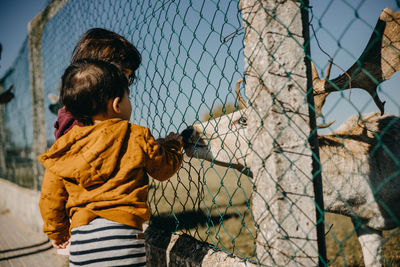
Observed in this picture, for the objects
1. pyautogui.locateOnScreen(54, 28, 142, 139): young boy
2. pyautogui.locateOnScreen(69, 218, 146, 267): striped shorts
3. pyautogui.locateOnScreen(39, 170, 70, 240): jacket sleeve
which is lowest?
pyautogui.locateOnScreen(69, 218, 146, 267): striped shorts

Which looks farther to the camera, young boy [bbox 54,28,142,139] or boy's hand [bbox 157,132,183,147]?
young boy [bbox 54,28,142,139]

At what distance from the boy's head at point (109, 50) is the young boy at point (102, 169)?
1.53 feet

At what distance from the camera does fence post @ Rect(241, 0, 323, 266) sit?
1053 mm

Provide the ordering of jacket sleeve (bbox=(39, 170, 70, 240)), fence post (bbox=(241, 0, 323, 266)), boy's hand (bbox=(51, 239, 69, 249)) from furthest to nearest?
1. boy's hand (bbox=(51, 239, 69, 249))
2. jacket sleeve (bbox=(39, 170, 70, 240))
3. fence post (bbox=(241, 0, 323, 266))

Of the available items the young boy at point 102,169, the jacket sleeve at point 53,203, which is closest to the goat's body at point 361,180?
the young boy at point 102,169

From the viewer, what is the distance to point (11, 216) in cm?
487

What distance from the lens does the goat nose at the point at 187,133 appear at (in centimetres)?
174

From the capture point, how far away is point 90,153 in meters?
1.30

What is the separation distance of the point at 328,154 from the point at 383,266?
1.05m

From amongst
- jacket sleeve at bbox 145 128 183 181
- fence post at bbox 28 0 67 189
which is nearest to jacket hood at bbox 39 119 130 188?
jacket sleeve at bbox 145 128 183 181

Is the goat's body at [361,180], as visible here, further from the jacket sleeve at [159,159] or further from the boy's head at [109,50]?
the boy's head at [109,50]

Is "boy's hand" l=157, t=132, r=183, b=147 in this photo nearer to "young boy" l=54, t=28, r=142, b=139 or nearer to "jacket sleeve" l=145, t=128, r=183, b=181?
"jacket sleeve" l=145, t=128, r=183, b=181

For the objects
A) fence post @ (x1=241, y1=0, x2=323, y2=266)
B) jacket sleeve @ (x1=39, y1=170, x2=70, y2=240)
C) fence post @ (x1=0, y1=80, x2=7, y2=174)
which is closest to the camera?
fence post @ (x1=241, y1=0, x2=323, y2=266)

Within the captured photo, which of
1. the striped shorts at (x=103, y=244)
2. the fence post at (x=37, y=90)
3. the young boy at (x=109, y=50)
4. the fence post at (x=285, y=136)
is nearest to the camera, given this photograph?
the fence post at (x=285, y=136)
